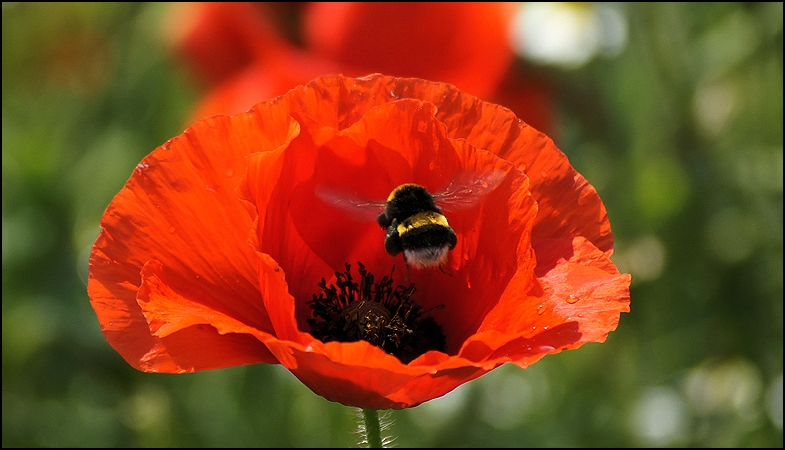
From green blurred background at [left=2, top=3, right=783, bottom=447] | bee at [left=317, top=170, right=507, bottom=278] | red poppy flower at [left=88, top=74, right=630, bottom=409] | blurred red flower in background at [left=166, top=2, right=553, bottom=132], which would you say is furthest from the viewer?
blurred red flower in background at [left=166, top=2, right=553, bottom=132]

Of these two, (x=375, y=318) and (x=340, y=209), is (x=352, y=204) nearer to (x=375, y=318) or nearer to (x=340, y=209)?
(x=340, y=209)

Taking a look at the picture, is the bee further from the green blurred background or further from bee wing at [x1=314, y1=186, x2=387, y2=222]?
the green blurred background

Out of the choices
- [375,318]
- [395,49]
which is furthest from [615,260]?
[375,318]

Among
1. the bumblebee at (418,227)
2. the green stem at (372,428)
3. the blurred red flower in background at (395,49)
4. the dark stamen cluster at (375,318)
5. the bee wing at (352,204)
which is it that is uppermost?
the blurred red flower in background at (395,49)

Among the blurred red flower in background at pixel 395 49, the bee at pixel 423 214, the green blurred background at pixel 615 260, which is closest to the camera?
the bee at pixel 423 214

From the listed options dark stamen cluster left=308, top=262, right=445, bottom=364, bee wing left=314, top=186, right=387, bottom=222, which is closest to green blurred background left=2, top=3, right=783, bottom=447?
dark stamen cluster left=308, top=262, right=445, bottom=364

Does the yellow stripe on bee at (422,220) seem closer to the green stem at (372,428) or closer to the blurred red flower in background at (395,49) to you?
the green stem at (372,428)

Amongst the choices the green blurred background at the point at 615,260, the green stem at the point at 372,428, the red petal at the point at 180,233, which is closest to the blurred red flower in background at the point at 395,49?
the green blurred background at the point at 615,260
